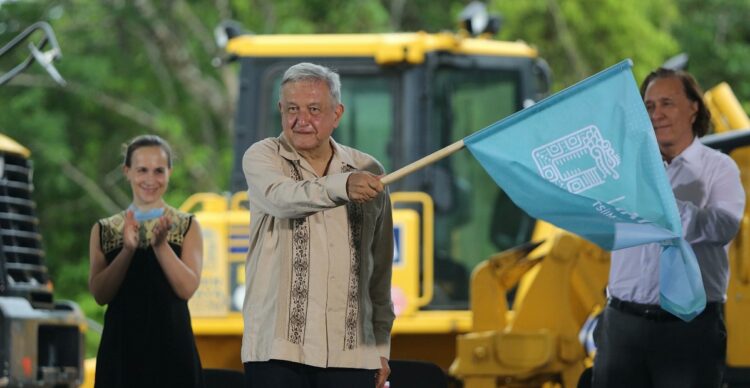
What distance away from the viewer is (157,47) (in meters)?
27.9

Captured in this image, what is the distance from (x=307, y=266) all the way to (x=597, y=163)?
44.8 inches

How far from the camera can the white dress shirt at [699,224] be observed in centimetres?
696

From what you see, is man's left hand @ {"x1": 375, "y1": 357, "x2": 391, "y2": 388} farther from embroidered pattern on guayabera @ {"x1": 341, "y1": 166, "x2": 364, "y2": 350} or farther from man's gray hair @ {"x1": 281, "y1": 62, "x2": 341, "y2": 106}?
man's gray hair @ {"x1": 281, "y1": 62, "x2": 341, "y2": 106}

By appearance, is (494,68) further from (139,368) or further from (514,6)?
(514,6)

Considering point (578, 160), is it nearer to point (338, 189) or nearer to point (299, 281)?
point (338, 189)

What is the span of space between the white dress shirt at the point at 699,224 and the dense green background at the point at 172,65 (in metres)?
18.1

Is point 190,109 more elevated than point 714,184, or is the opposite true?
point 190,109

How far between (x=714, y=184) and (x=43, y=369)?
352cm

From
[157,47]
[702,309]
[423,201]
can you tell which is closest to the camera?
[702,309]

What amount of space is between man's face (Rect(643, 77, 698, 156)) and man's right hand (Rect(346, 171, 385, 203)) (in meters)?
1.56

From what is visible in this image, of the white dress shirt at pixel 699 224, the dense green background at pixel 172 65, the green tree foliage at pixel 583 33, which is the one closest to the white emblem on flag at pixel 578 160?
the white dress shirt at pixel 699 224

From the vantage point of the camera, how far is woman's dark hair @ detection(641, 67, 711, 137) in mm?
7285

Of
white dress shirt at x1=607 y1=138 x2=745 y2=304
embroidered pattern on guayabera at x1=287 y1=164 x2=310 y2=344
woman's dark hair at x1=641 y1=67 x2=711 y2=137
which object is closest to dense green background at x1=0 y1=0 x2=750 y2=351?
woman's dark hair at x1=641 y1=67 x2=711 y2=137

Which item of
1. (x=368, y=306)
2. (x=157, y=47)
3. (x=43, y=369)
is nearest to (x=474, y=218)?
(x=43, y=369)
